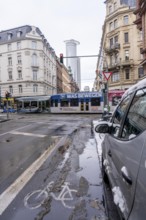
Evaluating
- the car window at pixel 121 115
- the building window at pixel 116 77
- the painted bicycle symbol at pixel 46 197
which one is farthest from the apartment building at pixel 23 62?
the car window at pixel 121 115

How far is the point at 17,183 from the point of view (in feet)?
14.5

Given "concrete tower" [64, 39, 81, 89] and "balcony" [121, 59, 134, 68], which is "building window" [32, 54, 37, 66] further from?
"concrete tower" [64, 39, 81, 89]

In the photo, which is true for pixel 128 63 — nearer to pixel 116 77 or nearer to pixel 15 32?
pixel 116 77

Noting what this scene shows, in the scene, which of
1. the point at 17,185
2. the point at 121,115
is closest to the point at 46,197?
the point at 17,185

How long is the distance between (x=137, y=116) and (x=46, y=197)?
2454 mm

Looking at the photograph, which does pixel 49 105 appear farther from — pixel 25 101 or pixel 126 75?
pixel 126 75

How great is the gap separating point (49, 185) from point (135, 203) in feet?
10.1

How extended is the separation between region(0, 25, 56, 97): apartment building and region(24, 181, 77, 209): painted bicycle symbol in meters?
47.3

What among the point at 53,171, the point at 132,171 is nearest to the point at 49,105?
the point at 53,171

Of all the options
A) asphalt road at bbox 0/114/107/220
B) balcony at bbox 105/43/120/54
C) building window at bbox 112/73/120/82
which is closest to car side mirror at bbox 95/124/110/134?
asphalt road at bbox 0/114/107/220

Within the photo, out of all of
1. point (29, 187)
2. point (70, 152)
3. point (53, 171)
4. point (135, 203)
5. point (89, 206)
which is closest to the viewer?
point (135, 203)

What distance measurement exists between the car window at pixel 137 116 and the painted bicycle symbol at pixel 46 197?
1.86 metres

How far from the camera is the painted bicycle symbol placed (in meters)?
3.49

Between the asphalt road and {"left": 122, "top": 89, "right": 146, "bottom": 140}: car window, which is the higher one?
{"left": 122, "top": 89, "right": 146, "bottom": 140}: car window
